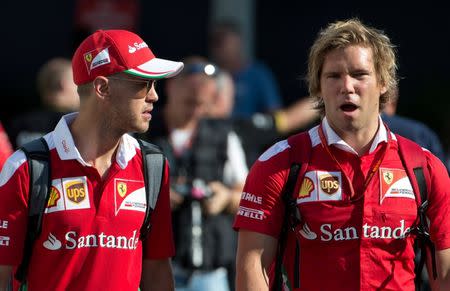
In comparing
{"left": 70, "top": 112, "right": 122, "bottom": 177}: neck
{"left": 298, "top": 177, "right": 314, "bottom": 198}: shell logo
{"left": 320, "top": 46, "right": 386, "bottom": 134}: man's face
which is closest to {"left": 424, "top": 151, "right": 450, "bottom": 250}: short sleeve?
{"left": 320, "top": 46, "right": 386, "bottom": 134}: man's face

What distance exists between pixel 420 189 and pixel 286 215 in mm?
595

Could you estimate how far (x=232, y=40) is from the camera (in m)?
11.4

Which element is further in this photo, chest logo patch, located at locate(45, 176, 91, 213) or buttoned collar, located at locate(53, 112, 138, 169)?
buttoned collar, located at locate(53, 112, 138, 169)

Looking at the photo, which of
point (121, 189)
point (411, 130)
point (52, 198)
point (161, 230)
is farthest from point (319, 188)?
point (411, 130)

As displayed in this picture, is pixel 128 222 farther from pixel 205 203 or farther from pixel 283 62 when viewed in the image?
pixel 283 62

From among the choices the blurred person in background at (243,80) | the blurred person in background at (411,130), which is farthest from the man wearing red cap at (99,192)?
the blurred person in background at (243,80)

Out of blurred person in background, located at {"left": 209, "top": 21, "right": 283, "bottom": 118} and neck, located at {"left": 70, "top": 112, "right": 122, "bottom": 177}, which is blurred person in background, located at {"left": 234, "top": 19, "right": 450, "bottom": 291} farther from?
blurred person in background, located at {"left": 209, "top": 21, "right": 283, "bottom": 118}

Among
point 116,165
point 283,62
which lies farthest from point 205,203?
point 283,62

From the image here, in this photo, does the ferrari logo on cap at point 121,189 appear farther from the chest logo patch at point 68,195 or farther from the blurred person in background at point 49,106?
the blurred person in background at point 49,106

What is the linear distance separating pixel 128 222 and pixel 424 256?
4.34ft

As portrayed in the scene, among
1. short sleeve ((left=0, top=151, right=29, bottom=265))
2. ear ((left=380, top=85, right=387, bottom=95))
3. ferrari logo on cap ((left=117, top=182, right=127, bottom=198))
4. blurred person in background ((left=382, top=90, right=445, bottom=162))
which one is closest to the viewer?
short sleeve ((left=0, top=151, right=29, bottom=265))

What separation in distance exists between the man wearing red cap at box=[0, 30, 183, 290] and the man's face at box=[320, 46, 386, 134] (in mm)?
683

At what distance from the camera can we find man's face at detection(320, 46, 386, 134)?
18.0 ft

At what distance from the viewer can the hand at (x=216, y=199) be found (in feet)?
27.4
